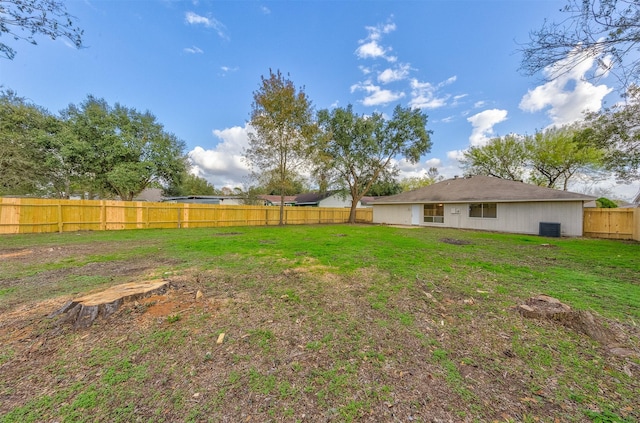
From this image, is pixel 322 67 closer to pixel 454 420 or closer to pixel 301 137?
pixel 301 137

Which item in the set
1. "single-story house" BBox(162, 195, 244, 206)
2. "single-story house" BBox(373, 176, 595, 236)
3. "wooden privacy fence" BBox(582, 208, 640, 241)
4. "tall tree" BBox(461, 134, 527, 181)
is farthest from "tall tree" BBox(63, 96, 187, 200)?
"tall tree" BBox(461, 134, 527, 181)

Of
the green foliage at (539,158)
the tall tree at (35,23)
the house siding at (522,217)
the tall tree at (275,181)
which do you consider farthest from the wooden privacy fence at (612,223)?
the tall tree at (35,23)

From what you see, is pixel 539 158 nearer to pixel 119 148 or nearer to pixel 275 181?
pixel 275 181

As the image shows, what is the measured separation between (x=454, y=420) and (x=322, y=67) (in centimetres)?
1450

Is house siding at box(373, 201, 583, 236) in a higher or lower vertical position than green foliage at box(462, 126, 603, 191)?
lower

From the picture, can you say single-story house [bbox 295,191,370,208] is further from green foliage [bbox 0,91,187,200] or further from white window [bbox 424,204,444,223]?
green foliage [bbox 0,91,187,200]

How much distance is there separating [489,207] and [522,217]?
1663 millimetres

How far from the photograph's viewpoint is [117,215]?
11648mm

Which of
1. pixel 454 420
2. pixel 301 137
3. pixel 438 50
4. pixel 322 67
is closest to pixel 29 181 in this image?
pixel 301 137

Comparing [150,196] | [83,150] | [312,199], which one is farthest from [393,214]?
[150,196]

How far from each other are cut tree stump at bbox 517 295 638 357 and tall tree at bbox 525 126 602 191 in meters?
21.2

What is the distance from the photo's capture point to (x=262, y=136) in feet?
46.0

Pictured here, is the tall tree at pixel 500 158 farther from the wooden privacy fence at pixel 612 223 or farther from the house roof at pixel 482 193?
the wooden privacy fence at pixel 612 223

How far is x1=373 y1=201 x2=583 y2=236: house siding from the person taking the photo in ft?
38.5
